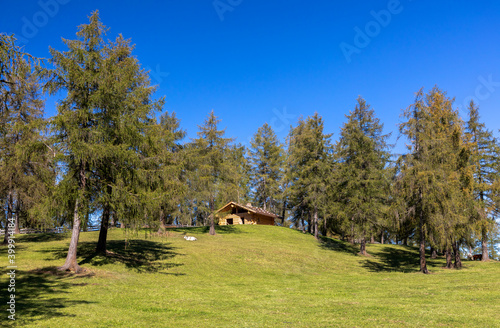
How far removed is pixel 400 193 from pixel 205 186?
19991mm

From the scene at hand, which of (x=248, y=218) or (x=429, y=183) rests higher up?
(x=429, y=183)

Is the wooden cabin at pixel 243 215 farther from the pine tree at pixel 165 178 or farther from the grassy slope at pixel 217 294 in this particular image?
the grassy slope at pixel 217 294

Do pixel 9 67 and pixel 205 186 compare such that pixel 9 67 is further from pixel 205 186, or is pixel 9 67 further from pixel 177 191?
pixel 205 186

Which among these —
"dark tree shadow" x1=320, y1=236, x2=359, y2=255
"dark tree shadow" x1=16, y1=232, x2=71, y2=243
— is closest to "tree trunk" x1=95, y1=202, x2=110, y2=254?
"dark tree shadow" x1=16, y1=232, x2=71, y2=243

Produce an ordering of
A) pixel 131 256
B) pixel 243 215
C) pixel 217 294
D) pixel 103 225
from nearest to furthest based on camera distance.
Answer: pixel 217 294
pixel 103 225
pixel 131 256
pixel 243 215

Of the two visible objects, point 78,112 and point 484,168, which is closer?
point 78,112

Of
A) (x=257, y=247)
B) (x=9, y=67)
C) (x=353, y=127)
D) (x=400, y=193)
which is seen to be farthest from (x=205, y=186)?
(x=9, y=67)

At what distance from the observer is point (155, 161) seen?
62.3 feet

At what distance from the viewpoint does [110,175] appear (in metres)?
17.0

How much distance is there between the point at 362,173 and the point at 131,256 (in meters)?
23.9

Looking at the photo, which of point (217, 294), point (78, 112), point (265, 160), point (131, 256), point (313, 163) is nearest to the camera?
point (217, 294)

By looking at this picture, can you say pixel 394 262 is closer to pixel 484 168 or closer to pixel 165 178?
pixel 484 168

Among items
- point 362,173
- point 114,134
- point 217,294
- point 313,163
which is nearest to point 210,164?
point 313,163

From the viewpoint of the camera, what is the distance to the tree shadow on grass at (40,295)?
9211 millimetres
